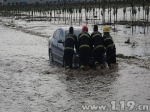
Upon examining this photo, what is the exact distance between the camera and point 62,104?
9289 mm

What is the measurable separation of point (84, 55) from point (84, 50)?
7.7 inches

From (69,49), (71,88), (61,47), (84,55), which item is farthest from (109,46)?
(71,88)

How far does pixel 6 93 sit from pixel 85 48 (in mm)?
4117

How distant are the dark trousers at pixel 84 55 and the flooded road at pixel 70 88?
0.43 meters

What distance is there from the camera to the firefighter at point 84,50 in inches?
542

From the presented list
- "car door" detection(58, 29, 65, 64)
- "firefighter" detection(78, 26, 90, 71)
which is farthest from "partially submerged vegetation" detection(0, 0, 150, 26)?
"firefighter" detection(78, 26, 90, 71)

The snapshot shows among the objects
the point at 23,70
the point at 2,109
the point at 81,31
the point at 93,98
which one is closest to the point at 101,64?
the point at 81,31

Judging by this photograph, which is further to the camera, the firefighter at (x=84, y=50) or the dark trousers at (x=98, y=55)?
the dark trousers at (x=98, y=55)

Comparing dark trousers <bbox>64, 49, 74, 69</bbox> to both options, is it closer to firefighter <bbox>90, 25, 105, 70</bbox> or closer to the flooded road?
the flooded road

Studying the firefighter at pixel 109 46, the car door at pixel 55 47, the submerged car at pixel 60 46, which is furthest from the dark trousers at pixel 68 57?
the car door at pixel 55 47

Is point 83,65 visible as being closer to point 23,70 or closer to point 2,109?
point 23,70

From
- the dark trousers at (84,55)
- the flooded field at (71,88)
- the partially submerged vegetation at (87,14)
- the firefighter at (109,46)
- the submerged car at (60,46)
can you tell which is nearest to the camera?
the flooded field at (71,88)

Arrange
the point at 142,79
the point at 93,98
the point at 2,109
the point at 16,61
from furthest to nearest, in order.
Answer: the point at 16,61 < the point at 142,79 < the point at 93,98 < the point at 2,109

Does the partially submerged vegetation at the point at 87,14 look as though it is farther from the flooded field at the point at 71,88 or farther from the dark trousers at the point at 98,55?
the dark trousers at the point at 98,55
